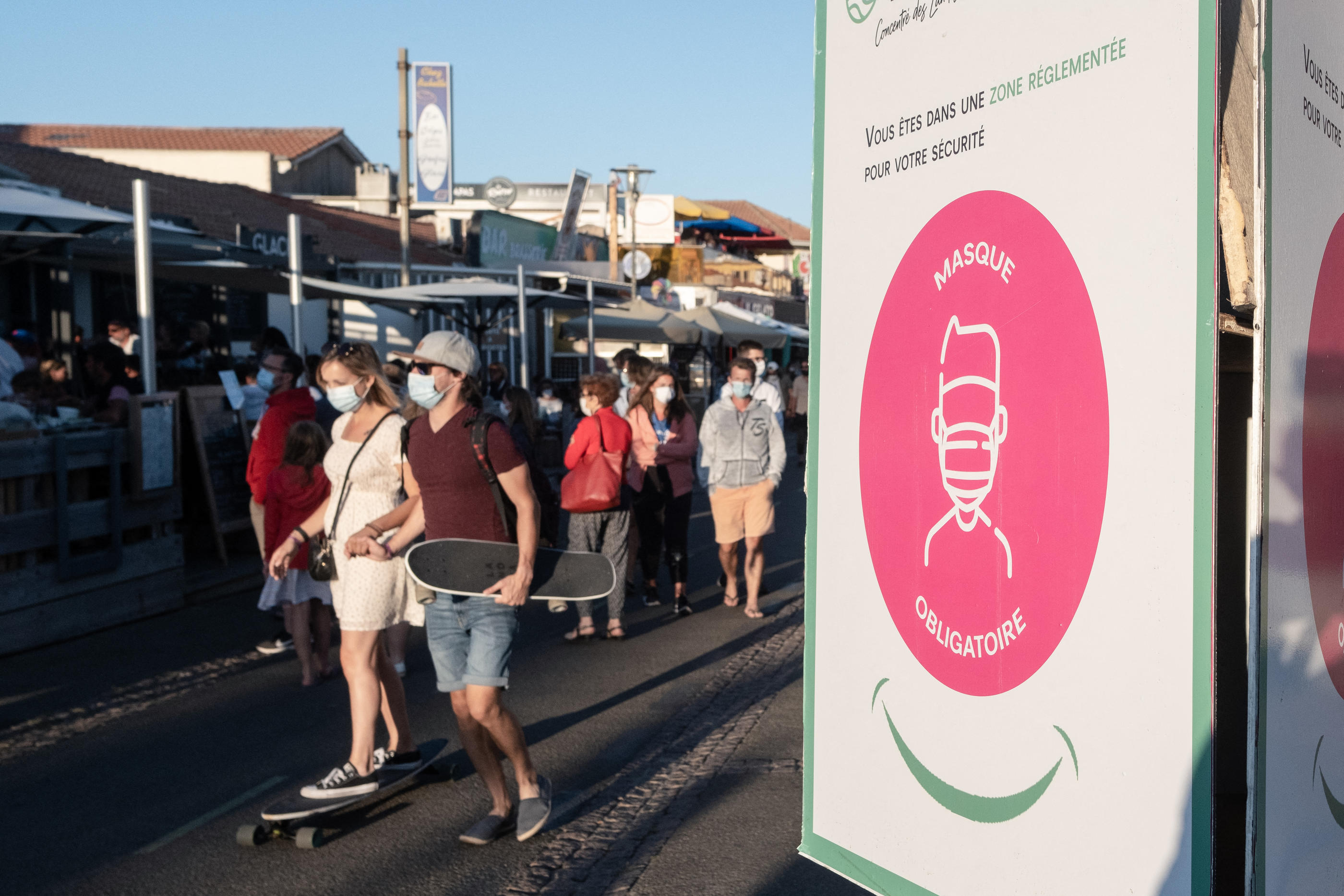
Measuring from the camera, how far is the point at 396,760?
17.3ft

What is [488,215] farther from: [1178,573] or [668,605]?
[1178,573]

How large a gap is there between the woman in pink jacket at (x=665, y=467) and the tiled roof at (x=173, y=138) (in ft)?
119

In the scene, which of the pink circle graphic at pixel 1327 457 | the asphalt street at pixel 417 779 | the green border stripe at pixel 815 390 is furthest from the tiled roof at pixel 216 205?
the pink circle graphic at pixel 1327 457

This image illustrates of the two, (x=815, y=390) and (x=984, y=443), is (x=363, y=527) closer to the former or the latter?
(x=815, y=390)

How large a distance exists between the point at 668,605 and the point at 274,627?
116 inches

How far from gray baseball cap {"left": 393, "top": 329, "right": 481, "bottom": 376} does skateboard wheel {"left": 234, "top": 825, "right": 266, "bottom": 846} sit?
1.84 meters

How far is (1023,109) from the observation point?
175 centimetres

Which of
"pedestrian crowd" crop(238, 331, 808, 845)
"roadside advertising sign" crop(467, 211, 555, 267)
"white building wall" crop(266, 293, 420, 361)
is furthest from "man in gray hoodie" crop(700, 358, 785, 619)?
"roadside advertising sign" crop(467, 211, 555, 267)

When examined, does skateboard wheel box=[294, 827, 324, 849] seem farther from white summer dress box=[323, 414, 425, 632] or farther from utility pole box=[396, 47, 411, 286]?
utility pole box=[396, 47, 411, 286]

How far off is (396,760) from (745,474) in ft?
14.3

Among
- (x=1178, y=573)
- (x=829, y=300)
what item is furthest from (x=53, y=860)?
(x=1178, y=573)

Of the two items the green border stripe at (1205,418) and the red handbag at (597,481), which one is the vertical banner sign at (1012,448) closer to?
the green border stripe at (1205,418)

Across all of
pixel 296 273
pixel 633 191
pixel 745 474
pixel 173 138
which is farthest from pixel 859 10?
pixel 173 138

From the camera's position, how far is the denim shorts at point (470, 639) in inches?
178
